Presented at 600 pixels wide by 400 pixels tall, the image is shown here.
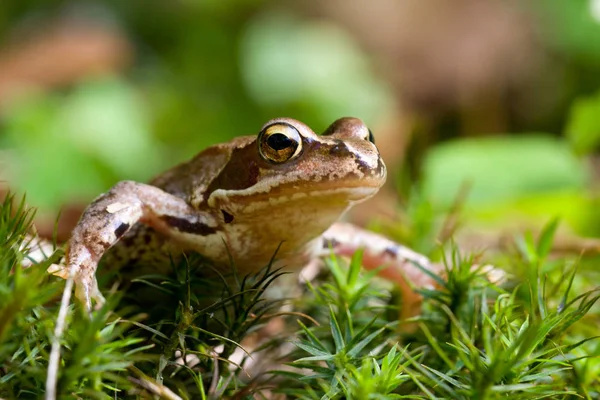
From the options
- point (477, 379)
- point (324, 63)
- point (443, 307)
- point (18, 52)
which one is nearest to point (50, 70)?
point (18, 52)

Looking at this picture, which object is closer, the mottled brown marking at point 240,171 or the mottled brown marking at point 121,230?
the mottled brown marking at point 121,230

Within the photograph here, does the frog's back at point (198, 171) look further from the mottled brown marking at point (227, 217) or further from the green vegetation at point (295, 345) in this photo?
the green vegetation at point (295, 345)

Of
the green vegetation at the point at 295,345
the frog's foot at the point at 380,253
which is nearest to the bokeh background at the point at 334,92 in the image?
the frog's foot at the point at 380,253

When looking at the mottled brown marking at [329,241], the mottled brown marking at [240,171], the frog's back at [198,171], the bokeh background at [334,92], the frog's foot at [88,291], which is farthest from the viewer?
the bokeh background at [334,92]

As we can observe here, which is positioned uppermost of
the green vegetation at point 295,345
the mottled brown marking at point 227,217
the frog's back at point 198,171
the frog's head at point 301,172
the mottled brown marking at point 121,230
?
the frog's back at point 198,171

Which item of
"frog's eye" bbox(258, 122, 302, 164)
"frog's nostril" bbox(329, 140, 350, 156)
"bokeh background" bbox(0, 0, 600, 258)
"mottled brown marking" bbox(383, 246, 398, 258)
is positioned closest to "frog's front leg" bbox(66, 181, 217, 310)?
"frog's eye" bbox(258, 122, 302, 164)

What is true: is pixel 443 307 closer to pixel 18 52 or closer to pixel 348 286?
pixel 348 286

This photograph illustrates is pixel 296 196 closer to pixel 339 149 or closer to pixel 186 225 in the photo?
pixel 339 149
